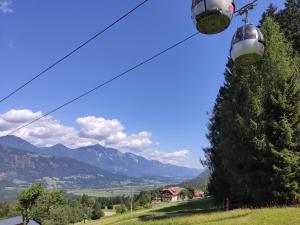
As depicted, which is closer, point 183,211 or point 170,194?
point 183,211

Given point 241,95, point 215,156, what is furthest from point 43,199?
point 241,95

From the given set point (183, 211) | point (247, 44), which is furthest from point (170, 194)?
point (247, 44)

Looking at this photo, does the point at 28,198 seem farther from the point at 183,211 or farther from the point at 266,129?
the point at 266,129

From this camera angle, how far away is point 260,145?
1163 inches

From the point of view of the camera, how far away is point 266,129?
3059cm

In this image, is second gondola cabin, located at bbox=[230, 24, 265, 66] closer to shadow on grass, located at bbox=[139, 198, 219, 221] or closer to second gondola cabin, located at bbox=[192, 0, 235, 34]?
second gondola cabin, located at bbox=[192, 0, 235, 34]

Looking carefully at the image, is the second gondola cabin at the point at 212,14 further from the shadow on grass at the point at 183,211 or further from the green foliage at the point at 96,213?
the green foliage at the point at 96,213

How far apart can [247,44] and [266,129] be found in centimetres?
2125

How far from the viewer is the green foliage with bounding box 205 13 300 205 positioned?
2875cm

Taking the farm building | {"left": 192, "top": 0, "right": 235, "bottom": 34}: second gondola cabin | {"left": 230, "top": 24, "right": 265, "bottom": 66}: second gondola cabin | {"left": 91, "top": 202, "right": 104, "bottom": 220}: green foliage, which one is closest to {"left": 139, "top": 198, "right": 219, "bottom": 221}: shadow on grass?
{"left": 230, "top": 24, "right": 265, "bottom": 66}: second gondola cabin

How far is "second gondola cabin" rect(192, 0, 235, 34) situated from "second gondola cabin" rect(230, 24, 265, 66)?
150cm

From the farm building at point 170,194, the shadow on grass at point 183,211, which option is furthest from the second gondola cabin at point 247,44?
the farm building at point 170,194

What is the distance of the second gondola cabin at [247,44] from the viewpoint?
416 inches

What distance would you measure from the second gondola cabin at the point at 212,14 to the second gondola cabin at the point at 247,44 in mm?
1502
